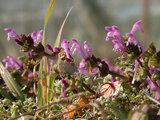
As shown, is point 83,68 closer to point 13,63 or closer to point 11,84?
point 11,84

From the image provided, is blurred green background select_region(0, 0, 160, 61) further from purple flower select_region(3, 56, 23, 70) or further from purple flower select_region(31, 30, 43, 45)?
purple flower select_region(31, 30, 43, 45)

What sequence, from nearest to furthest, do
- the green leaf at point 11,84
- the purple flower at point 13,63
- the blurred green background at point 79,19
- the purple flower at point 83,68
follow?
the purple flower at point 83,68, the green leaf at point 11,84, the purple flower at point 13,63, the blurred green background at point 79,19

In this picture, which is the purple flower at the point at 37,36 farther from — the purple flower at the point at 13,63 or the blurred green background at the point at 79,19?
the blurred green background at the point at 79,19

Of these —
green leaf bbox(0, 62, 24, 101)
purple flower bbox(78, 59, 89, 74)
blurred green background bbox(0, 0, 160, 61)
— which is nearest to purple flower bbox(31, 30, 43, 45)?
green leaf bbox(0, 62, 24, 101)

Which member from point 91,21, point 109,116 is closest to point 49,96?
point 109,116

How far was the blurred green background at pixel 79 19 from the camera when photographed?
4551 millimetres

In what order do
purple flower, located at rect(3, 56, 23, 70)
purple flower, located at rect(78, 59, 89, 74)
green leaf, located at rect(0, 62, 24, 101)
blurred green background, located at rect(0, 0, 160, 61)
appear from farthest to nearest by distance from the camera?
blurred green background, located at rect(0, 0, 160, 61)
purple flower, located at rect(3, 56, 23, 70)
green leaf, located at rect(0, 62, 24, 101)
purple flower, located at rect(78, 59, 89, 74)

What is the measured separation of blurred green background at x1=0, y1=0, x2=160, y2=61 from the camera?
455cm

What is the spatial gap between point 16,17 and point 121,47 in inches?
208

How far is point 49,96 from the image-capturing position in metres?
0.65

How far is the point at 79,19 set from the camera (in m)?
5.43

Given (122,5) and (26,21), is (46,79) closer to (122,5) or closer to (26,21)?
(26,21)

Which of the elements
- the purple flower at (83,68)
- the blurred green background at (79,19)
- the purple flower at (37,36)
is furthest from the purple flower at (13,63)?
the blurred green background at (79,19)

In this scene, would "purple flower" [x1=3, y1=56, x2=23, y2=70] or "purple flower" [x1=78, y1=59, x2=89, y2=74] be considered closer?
"purple flower" [x1=78, y1=59, x2=89, y2=74]
